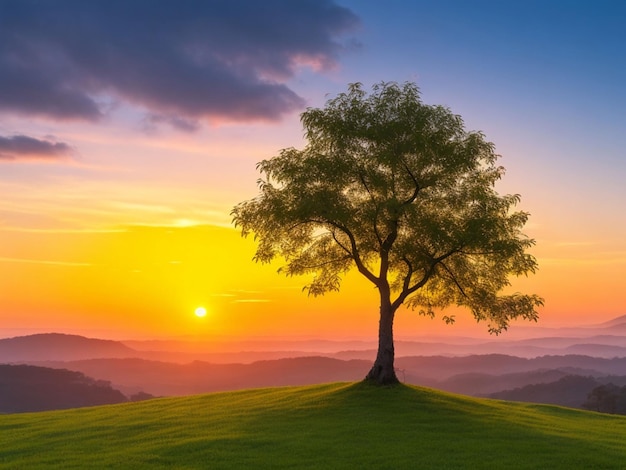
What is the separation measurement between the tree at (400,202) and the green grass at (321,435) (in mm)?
5894

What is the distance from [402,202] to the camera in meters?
39.1

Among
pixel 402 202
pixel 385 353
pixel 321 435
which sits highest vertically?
pixel 402 202

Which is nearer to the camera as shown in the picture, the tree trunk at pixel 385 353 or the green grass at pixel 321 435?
the green grass at pixel 321 435

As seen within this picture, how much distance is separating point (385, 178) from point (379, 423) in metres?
16.4

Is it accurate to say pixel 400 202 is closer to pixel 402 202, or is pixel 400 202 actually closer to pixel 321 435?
pixel 402 202

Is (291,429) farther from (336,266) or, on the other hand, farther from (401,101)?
(401,101)

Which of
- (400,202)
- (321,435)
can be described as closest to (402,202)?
(400,202)

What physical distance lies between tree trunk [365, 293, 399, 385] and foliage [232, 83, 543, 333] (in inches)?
19.2

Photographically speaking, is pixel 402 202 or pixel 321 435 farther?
pixel 402 202

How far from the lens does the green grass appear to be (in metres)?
23.5

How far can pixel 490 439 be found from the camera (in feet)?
88.5

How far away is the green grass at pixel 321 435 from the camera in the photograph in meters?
23.5

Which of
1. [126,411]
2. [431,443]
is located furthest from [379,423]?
[126,411]

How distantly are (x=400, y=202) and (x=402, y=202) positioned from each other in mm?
1261
